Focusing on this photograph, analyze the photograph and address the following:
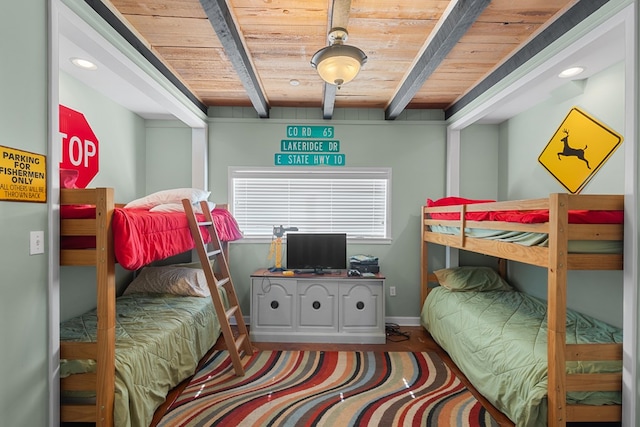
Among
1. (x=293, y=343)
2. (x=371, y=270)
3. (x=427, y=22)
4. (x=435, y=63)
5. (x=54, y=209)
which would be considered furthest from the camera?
(x=371, y=270)

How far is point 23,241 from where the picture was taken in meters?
1.40

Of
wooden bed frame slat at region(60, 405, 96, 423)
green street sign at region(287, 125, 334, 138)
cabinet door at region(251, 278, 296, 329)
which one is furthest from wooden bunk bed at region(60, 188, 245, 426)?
green street sign at region(287, 125, 334, 138)

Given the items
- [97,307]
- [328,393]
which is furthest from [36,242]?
[328,393]

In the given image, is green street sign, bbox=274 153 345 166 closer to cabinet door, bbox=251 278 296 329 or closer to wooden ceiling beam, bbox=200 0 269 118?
wooden ceiling beam, bbox=200 0 269 118

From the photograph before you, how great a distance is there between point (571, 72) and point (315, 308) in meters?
2.89

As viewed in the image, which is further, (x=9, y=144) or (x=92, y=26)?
(x=92, y=26)

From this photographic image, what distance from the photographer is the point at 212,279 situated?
2.43 m

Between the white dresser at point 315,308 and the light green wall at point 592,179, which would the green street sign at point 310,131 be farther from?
the light green wall at point 592,179

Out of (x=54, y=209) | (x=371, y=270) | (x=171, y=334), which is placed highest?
(x=54, y=209)

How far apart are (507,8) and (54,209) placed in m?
2.57

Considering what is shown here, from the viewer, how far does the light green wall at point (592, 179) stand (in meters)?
2.29

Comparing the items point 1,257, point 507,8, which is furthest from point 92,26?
point 507,8

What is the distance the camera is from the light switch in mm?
1431

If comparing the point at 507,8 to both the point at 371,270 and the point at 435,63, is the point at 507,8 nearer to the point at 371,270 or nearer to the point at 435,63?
the point at 435,63
